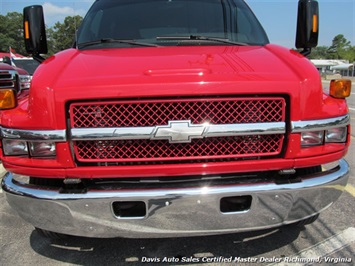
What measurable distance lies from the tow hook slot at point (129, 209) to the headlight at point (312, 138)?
1.17 m

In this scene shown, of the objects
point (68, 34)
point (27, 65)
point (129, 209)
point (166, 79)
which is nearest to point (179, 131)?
point (166, 79)

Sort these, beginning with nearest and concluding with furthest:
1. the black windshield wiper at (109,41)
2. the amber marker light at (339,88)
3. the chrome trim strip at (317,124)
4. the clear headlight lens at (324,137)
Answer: the chrome trim strip at (317,124), the clear headlight lens at (324,137), the amber marker light at (339,88), the black windshield wiper at (109,41)

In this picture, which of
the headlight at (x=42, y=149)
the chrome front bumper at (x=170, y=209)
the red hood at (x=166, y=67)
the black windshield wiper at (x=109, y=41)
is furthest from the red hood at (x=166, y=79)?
the chrome front bumper at (x=170, y=209)

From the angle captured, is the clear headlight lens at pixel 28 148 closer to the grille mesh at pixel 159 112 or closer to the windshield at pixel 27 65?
the grille mesh at pixel 159 112

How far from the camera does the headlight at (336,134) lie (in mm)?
2479

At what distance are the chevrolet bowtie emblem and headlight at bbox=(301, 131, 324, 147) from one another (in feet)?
2.38

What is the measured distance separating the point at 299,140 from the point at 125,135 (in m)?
1.16

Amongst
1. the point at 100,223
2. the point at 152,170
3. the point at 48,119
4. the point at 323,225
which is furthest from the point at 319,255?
the point at 48,119

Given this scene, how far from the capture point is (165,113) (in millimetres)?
2229

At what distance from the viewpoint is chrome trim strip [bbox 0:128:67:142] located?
2.22m

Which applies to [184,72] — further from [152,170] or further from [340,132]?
[340,132]

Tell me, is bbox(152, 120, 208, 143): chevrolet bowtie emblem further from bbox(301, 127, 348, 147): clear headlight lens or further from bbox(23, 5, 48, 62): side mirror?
bbox(23, 5, 48, 62): side mirror

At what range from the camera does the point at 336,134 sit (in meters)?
2.51

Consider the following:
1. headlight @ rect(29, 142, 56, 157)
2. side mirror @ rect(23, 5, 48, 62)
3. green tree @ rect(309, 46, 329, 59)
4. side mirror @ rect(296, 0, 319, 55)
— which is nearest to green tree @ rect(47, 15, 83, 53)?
side mirror @ rect(23, 5, 48, 62)
